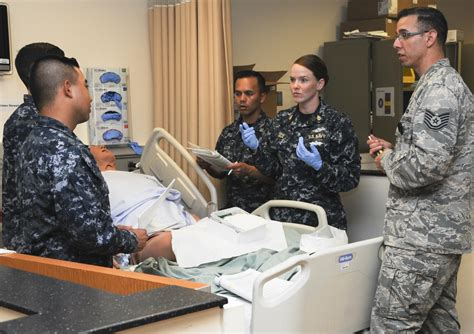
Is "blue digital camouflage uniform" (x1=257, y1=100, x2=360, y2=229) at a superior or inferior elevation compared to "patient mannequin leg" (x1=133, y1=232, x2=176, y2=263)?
superior

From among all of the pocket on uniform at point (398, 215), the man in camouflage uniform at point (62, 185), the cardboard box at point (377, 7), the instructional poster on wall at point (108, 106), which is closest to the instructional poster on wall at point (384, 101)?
the cardboard box at point (377, 7)

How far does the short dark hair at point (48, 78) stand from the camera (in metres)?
2.08

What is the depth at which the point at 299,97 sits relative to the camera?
3152mm

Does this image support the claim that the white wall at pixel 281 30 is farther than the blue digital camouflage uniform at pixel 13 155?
Yes

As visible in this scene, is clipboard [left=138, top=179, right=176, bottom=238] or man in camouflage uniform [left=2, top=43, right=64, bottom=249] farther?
clipboard [left=138, top=179, right=176, bottom=238]

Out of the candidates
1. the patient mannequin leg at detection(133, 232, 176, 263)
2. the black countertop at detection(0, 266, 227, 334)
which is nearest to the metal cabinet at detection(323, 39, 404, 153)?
the patient mannequin leg at detection(133, 232, 176, 263)

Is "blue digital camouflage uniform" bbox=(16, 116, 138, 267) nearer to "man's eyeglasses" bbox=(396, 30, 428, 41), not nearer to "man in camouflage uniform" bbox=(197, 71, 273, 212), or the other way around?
"man's eyeglasses" bbox=(396, 30, 428, 41)

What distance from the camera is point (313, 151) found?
117 inches

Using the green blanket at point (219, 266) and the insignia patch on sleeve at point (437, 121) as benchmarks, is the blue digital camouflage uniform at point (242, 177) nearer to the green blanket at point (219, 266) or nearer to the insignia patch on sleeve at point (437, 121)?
the green blanket at point (219, 266)

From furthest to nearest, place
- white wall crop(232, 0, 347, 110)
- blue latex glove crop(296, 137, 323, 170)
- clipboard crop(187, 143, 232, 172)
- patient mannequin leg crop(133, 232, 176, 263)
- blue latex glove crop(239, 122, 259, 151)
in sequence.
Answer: white wall crop(232, 0, 347, 110), blue latex glove crop(239, 122, 259, 151), clipboard crop(187, 143, 232, 172), blue latex glove crop(296, 137, 323, 170), patient mannequin leg crop(133, 232, 176, 263)

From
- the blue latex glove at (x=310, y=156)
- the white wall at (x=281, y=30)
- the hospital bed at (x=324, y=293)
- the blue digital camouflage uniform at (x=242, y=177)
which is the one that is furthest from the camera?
the white wall at (x=281, y=30)

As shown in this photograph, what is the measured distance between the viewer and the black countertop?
1.25 m

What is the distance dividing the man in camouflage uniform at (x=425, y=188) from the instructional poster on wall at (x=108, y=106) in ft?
7.22

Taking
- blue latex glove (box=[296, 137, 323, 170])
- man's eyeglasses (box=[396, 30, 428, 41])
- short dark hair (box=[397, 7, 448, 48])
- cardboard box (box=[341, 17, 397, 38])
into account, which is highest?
cardboard box (box=[341, 17, 397, 38])
